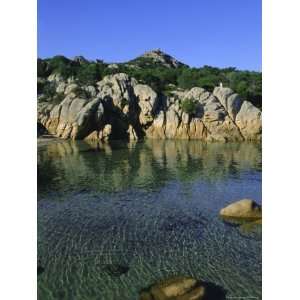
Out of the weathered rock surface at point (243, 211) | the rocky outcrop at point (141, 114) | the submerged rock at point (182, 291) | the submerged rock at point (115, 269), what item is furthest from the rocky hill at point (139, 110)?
the submerged rock at point (182, 291)

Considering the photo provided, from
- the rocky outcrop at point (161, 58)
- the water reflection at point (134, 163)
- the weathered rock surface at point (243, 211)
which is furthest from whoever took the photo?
the rocky outcrop at point (161, 58)

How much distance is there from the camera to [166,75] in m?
50.2

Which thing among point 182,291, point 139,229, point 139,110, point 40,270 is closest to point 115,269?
point 40,270

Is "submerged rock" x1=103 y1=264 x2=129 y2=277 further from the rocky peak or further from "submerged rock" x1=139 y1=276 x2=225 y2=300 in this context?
the rocky peak

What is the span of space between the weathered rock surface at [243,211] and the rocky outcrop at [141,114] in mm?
24480

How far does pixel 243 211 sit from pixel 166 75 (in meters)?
39.0

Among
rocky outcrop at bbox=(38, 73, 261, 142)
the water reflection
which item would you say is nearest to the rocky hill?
rocky outcrop at bbox=(38, 73, 261, 142)

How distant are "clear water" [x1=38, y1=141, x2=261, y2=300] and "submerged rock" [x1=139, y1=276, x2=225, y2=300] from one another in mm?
233

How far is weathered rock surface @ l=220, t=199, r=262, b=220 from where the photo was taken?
499 inches

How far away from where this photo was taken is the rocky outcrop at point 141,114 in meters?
37.9

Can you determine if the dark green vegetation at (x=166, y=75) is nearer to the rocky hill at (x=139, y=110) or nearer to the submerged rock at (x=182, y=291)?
the rocky hill at (x=139, y=110)

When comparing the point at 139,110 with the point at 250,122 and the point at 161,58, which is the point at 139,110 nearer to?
the point at 250,122

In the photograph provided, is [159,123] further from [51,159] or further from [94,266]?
[94,266]
